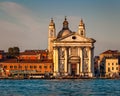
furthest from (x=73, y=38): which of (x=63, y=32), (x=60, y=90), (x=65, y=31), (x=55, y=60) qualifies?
(x=60, y=90)

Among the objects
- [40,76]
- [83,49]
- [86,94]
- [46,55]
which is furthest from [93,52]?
[86,94]

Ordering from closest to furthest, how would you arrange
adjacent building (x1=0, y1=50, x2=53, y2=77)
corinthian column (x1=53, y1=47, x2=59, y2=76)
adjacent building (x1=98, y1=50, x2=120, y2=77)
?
corinthian column (x1=53, y1=47, x2=59, y2=76) → adjacent building (x1=0, y1=50, x2=53, y2=77) → adjacent building (x1=98, y1=50, x2=120, y2=77)

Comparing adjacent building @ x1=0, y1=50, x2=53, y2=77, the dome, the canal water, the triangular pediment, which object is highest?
the dome

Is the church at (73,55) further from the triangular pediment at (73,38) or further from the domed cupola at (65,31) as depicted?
the domed cupola at (65,31)

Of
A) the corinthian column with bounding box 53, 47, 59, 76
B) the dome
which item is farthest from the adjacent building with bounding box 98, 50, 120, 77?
the corinthian column with bounding box 53, 47, 59, 76

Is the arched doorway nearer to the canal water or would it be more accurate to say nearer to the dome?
the dome

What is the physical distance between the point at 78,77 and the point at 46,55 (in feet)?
96.0

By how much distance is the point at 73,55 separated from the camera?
121500 mm

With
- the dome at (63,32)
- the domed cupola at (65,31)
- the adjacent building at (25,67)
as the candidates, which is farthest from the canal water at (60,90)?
the domed cupola at (65,31)

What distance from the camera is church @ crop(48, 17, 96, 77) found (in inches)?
4724

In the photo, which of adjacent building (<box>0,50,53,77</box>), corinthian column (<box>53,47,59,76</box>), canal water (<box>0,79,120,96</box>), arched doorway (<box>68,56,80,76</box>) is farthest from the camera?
adjacent building (<box>0,50,53,77</box>)

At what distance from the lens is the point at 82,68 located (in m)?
121

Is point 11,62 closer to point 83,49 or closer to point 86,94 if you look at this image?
point 83,49

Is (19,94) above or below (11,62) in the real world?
below
